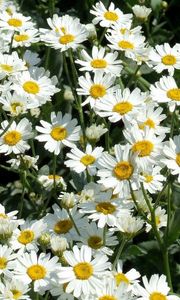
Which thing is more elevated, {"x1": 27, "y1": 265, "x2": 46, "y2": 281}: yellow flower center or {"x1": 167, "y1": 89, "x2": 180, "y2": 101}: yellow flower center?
{"x1": 167, "y1": 89, "x2": 180, "y2": 101}: yellow flower center

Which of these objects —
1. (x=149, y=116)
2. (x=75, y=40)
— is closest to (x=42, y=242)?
(x=149, y=116)

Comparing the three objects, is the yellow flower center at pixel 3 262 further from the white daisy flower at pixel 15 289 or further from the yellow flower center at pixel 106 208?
the yellow flower center at pixel 106 208

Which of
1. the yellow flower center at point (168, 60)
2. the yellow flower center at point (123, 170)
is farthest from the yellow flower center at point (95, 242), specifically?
the yellow flower center at point (168, 60)

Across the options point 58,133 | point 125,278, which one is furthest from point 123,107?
point 125,278

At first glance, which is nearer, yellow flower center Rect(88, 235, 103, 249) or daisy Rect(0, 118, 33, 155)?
yellow flower center Rect(88, 235, 103, 249)

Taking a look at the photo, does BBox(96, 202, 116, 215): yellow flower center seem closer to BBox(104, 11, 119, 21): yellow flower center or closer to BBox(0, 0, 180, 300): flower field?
BBox(0, 0, 180, 300): flower field

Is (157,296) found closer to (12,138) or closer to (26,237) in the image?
(26,237)

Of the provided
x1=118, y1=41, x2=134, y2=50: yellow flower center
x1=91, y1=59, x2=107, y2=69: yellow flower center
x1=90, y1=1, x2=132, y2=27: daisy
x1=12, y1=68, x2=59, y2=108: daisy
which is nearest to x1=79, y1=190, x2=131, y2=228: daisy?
x1=12, y1=68, x2=59, y2=108: daisy

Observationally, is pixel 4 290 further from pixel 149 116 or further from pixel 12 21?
pixel 12 21
